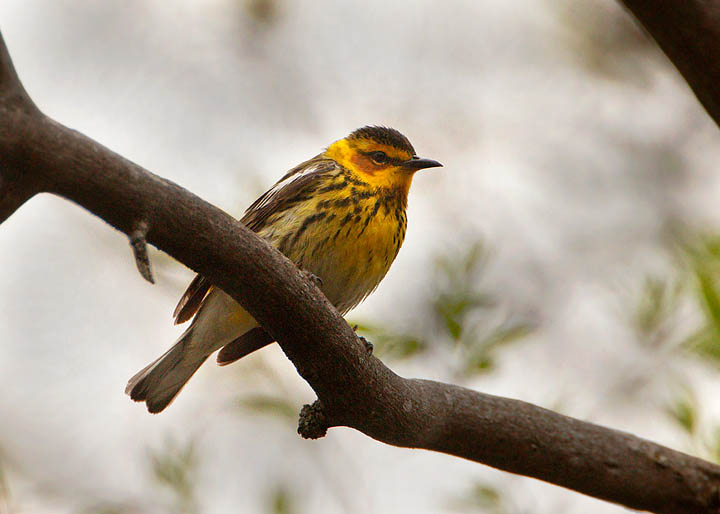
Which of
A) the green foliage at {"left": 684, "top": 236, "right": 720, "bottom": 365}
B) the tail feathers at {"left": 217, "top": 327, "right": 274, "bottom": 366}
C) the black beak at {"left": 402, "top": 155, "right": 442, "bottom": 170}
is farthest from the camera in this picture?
the black beak at {"left": 402, "top": 155, "right": 442, "bottom": 170}

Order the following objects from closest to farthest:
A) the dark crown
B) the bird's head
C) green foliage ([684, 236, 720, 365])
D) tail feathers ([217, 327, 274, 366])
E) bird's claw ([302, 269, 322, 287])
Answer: bird's claw ([302, 269, 322, 287]) < green foliage ([684, 236, 720, 365]) < tail feathers ([217, 327, 274, 366]) < the bird's head < the dark crown

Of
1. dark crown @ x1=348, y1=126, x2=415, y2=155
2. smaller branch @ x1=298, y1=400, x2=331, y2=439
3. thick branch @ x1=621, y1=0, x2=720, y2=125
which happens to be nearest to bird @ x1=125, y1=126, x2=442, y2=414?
dark crown @ x1=348, y1=126, x2=415, y2=155

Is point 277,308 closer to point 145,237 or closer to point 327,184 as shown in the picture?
point 145,237

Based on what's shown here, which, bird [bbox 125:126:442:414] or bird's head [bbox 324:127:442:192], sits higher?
bird's head [bbox 324:127:442:192]

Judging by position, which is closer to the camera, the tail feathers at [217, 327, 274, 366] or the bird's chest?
the bird's chest

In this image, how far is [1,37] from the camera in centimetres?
193

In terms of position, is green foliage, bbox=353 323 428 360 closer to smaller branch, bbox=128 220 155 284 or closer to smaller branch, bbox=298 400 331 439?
smaller branch, bbox=298 400 331 439

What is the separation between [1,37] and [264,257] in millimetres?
952

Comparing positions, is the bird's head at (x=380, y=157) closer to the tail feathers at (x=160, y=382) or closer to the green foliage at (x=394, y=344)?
the green foliage at (x=394, y=344)

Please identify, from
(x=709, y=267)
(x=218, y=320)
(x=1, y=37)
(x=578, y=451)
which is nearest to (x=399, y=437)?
(x=578, y=451)

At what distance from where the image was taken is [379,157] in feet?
16.2

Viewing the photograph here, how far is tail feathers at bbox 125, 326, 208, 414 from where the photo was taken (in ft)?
14.7

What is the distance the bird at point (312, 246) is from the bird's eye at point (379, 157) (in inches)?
1.7

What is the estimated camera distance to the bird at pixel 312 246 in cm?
416
